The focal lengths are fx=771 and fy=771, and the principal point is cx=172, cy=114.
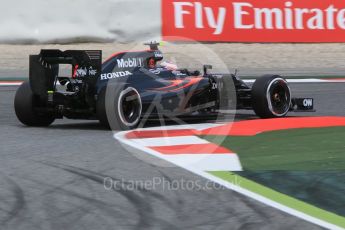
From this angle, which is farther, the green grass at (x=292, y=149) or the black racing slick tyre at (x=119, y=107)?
the black racing slick tyre at (x=119, y=107)

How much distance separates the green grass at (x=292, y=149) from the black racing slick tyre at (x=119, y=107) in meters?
1.03

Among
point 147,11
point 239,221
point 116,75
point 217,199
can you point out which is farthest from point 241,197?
point 147,11

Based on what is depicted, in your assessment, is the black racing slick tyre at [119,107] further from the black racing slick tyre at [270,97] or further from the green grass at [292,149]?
the black racing slick tyre at [270,97]

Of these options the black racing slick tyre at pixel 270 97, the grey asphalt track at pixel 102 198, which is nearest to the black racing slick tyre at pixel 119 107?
the grey asphalt track at pixel 102 198

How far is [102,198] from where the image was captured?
17.8ft

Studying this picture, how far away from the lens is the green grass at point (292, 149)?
6652mm

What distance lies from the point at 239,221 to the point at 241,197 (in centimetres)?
60

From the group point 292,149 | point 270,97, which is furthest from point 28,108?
point 292,149

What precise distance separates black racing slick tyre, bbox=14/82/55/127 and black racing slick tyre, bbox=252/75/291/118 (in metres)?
2.66

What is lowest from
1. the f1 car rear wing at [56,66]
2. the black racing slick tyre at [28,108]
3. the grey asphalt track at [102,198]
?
the grey asphalt track at [102,198]

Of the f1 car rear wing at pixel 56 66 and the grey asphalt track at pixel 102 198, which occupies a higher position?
the f1 car rear wing at pixel 56 66

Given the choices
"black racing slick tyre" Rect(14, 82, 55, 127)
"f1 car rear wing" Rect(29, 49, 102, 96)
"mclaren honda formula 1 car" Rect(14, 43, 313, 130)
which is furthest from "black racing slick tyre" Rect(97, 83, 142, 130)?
"black racing slick tyre" Rect(14, 82, 55, 127)

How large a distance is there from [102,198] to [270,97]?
198 inches

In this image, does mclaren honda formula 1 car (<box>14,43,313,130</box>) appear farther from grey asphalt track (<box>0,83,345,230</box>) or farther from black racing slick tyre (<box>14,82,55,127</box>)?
grey asphalt track (<box>0,83,345,230</box>)
